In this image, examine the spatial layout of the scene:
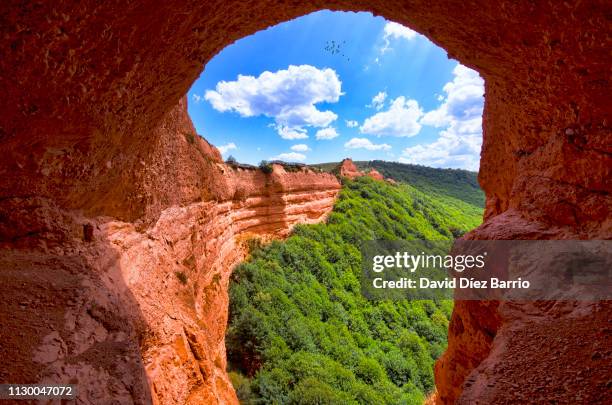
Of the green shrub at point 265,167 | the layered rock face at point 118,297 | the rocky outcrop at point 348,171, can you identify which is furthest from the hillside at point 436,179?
the layered rock face at point 118,297

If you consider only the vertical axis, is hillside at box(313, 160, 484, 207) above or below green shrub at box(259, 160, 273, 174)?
above

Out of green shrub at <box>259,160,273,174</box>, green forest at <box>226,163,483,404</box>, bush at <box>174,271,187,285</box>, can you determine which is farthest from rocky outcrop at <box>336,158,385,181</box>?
bush at <box>174,271,187,285</box>

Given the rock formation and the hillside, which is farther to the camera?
the hillside

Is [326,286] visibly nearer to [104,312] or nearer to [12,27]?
[104,312]

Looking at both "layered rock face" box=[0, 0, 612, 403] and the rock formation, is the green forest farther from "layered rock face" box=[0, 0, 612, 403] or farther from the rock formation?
the rock formation

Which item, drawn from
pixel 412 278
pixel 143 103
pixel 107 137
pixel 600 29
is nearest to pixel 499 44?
pixel 600 29

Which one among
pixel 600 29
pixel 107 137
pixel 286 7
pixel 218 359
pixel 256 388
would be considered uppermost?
pixel 286 7
